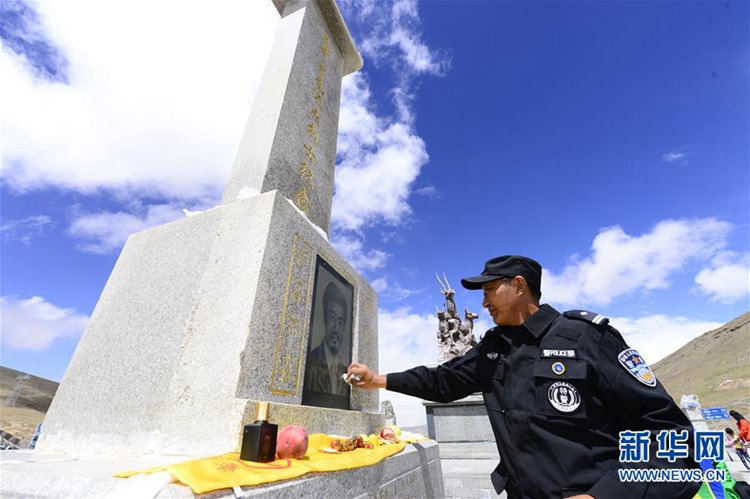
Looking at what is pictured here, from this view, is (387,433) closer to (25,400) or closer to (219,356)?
(219,356)

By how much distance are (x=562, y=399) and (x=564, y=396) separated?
0.02 m

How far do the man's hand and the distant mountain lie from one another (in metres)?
35.6

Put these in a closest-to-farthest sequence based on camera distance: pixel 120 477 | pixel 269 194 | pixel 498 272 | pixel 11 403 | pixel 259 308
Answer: pixel 120 477 → pixel 498 272 → pixel 259 308 → pixel 269 194 → pixel 11 403

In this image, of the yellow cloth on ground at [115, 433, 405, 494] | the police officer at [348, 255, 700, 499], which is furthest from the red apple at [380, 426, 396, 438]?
the police officer at [348, 255, 700, 499]

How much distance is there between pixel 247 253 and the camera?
2553mm

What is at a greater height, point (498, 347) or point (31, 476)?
point (498, 347)

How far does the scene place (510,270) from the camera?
2.18m

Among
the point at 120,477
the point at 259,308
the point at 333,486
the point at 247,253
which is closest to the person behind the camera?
the point at 120,477

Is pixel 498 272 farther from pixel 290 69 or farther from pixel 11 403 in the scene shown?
pixel 11 403

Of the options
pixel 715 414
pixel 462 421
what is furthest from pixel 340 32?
pixel 715 414

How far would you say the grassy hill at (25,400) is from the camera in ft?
65.9

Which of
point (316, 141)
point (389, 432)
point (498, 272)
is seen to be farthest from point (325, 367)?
point (316, 141)

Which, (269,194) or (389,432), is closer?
(269,194)

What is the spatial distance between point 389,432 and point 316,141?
3890mm
